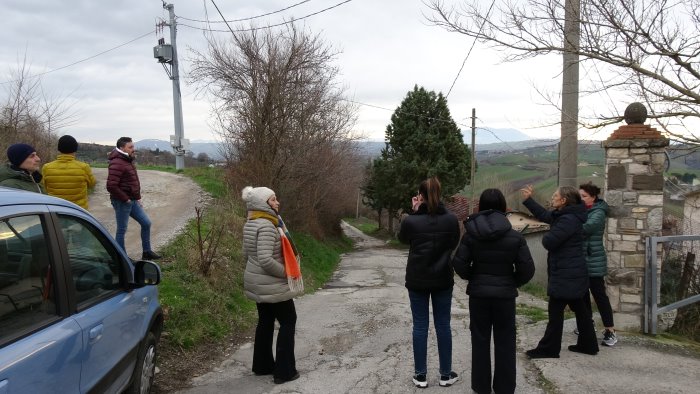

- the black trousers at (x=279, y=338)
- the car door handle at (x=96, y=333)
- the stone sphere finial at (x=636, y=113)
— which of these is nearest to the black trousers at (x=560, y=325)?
the stone sphere finial at (x=636, y=113)

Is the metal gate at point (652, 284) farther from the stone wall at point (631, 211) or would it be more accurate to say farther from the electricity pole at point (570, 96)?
the electricity pole at point (570, 96)

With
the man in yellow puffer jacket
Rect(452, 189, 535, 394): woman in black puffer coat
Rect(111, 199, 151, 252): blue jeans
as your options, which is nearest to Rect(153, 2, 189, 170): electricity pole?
Rect(111, 199, 151, 252): blue jeans

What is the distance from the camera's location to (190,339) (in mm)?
5645

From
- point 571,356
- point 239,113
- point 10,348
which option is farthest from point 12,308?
point 239,113

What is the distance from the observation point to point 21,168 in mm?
5055

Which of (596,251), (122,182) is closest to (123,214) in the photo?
(122,182)

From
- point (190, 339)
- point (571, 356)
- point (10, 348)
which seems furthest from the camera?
point (190, 339)

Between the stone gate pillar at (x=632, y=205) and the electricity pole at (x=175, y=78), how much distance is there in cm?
1798

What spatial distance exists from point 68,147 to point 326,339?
A: 3920 mm

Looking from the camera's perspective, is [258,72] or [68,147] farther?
[258,72]

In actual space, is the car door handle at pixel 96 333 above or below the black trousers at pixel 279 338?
above

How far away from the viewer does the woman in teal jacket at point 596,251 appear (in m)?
5.35

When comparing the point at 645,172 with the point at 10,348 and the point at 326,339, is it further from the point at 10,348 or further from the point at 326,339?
the point at 10,348

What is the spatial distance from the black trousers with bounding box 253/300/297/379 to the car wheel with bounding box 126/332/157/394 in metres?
0.99
